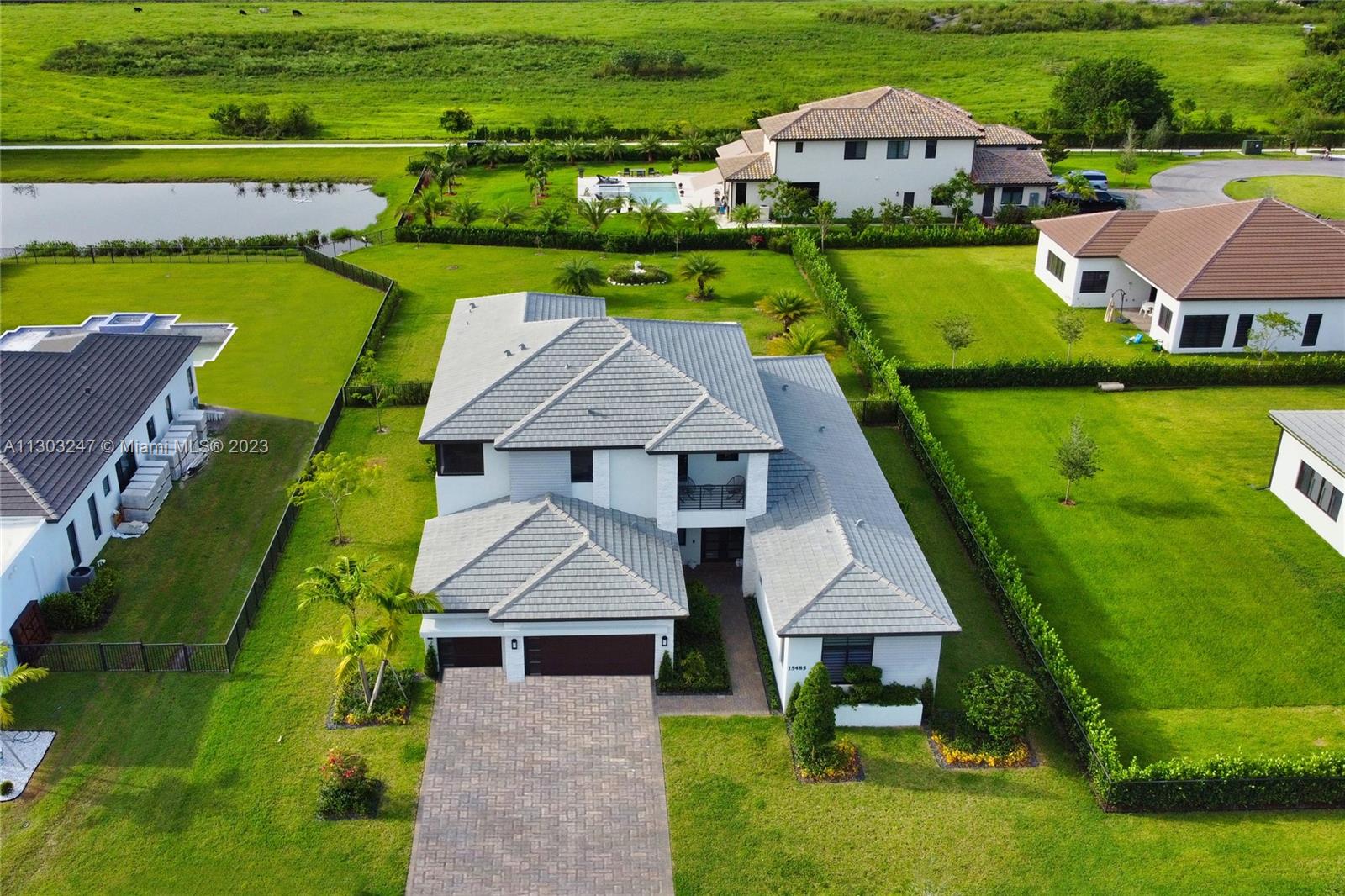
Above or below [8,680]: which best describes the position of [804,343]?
above

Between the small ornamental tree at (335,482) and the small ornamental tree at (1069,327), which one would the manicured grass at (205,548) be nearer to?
the small ornamental tree at (335,482)

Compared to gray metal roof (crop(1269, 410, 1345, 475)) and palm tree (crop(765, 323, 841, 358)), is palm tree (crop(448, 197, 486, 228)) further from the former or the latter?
gray metal roof (crop(1269, 410, 1345, 475))

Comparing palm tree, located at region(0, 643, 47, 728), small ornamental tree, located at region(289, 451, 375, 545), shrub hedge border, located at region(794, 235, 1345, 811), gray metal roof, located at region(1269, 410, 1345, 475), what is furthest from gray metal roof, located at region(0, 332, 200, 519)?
gray metal roof, located at region(1269, 410, 1345, 475)

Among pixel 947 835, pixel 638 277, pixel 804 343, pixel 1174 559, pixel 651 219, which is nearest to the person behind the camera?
pixel 947 835

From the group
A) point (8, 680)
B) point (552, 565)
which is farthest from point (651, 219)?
point (8, 680)

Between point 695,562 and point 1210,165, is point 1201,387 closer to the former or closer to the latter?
point 695,562

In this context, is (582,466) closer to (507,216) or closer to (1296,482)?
(1296,482)
